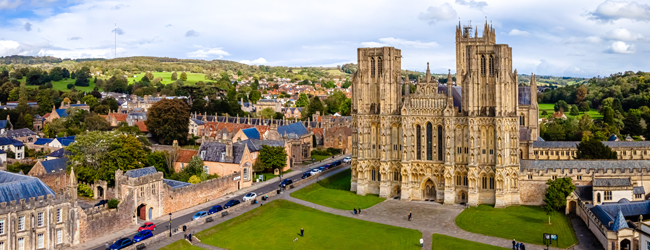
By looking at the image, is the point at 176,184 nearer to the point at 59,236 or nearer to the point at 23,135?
the point at 59,236

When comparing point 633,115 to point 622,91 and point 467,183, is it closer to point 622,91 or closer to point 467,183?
point 622,91

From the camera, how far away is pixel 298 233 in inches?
2048

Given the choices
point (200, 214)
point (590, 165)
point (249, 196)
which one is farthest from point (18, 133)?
point (590, 165)

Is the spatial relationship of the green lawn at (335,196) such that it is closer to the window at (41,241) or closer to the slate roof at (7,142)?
the window at (41,241)

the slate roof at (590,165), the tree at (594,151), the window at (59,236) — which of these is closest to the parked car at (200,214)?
the window at (59,236)

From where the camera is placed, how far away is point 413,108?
66.1 metres

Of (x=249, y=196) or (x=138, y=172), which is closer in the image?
(x=138, y=172)

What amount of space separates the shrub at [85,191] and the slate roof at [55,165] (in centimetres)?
664

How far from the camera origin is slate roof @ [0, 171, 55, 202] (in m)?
42.8

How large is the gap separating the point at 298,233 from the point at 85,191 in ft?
86.5

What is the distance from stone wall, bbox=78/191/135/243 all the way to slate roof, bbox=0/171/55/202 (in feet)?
12.6

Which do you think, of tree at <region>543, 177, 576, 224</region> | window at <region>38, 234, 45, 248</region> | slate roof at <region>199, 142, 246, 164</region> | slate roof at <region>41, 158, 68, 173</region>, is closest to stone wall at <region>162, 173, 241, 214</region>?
slate roof at <region>199, 142, 246, 164</region>

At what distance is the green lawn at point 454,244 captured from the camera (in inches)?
1876

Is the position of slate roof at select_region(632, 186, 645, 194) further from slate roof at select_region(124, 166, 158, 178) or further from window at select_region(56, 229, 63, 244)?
window at select_region(56, 229, 63, 244)
